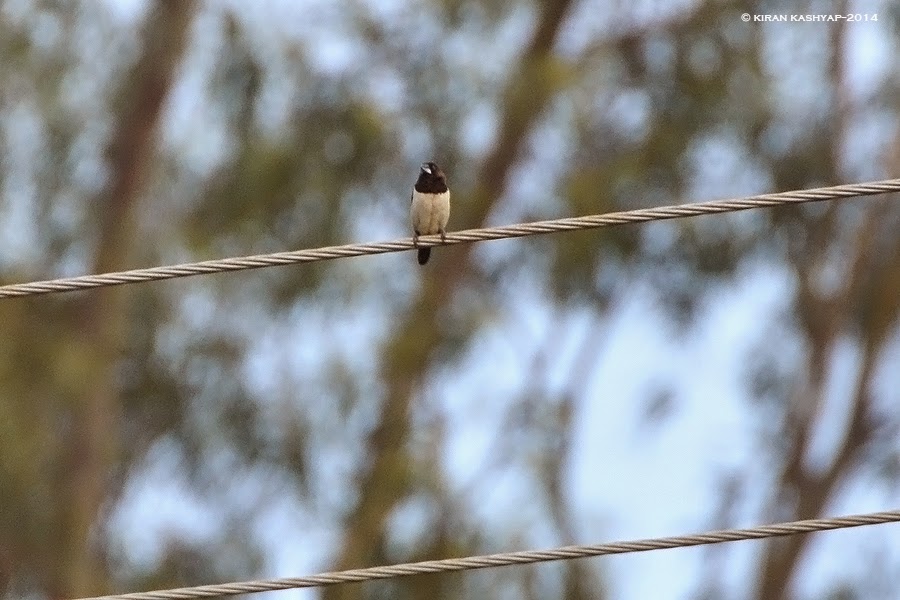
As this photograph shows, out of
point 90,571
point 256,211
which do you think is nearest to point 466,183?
point 256,211

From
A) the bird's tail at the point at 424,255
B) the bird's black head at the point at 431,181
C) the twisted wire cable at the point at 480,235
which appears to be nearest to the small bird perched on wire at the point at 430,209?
the bird's black head at the point at 431,181

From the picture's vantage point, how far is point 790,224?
365 inches

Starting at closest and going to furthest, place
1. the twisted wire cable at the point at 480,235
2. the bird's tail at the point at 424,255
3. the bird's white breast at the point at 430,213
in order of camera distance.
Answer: the twisted wire cable at the point at 480,235 → the bird's white breast at the point at 430,213 → the bird's tail at the point at 424,255

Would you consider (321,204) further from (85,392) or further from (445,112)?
(85,392)

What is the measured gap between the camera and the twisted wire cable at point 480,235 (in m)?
3.75

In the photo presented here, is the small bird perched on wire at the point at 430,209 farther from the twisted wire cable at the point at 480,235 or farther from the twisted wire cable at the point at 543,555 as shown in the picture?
the twisted wire cable at the point at 543,555

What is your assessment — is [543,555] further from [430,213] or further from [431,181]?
[431,181]

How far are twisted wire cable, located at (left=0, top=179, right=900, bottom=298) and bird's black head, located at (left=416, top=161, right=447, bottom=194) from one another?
2.36 metres

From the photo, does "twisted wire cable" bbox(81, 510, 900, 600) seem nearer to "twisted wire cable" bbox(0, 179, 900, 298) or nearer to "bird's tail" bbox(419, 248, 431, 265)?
"twisted wire cable" bbox(0, 179, 900, 298)

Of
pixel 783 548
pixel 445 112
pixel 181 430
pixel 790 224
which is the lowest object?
pixel 783 548

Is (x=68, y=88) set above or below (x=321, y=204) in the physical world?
above

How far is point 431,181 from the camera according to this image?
6.37 meters

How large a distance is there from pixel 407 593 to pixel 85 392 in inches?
70.8

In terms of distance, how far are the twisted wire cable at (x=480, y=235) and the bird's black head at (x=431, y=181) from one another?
2.36m
